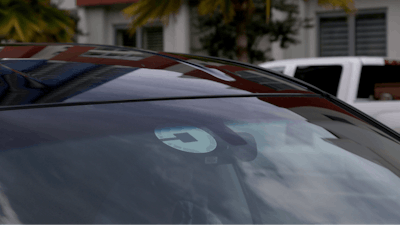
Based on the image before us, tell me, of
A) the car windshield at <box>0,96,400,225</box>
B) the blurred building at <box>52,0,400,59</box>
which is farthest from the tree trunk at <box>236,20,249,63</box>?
the car windshield at <box>0,96,400,225</box>

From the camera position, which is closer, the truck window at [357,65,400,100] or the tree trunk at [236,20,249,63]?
the truck window at [357,65,400,100]

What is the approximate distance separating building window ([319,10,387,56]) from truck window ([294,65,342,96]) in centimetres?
662

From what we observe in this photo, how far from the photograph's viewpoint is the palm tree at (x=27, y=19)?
5.80 metres

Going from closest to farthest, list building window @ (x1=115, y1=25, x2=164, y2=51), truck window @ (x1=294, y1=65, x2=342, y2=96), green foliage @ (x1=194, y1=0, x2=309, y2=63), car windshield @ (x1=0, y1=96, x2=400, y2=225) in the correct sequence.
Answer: car windshield @ (x1=0, y1=96, x2=400, y2=225), truck window @ (x1=294, y1=65, x2=342, y2=96), green foliage @ (x1=194, y1=0, x2=309, y2=63), building window @ (x1=115, y1=25, x2=164, y2=51)

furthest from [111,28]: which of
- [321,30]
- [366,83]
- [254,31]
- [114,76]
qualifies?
[114,76]

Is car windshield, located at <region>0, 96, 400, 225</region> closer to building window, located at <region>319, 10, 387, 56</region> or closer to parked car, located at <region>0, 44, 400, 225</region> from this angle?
parked car, located at <region>0, 44, 400, 225</region>

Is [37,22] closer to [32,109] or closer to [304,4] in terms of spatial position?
[32,109]

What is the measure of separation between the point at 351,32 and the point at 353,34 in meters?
0.08

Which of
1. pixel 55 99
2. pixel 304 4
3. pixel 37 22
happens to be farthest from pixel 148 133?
pixel 304 4

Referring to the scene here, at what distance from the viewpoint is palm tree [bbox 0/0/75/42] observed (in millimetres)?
5797

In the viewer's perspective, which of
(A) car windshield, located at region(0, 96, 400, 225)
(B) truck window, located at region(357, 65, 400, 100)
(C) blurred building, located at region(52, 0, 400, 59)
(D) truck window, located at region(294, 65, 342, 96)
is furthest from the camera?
(C) blurred building, located at region(52, 0, 400, 59)

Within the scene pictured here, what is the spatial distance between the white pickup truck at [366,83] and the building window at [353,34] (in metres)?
6.61

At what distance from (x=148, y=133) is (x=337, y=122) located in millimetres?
645

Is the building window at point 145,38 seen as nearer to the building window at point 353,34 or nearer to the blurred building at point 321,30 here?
the blurred building at point 321,30
